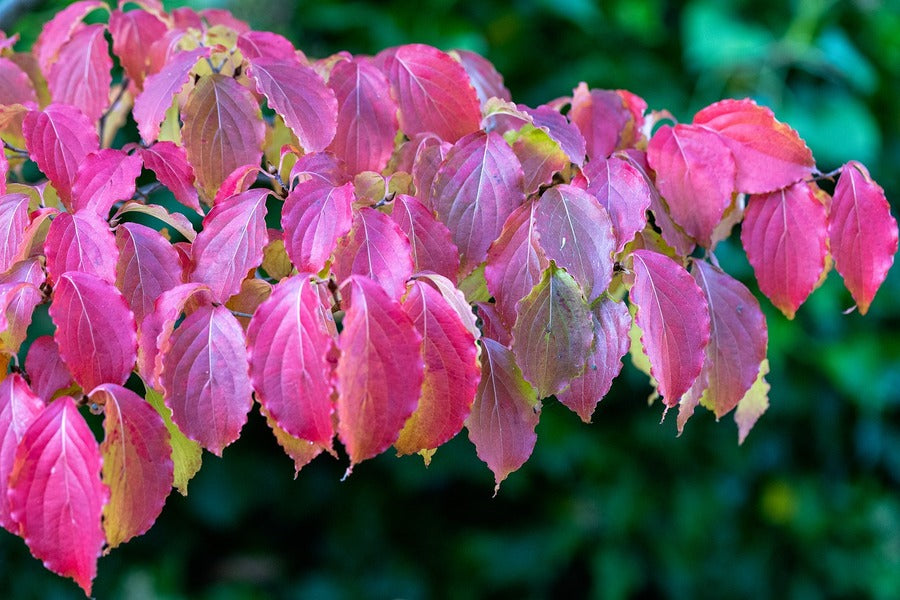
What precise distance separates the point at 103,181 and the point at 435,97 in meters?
0.28

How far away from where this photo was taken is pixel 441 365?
594 millimetres

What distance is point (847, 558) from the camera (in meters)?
2.24

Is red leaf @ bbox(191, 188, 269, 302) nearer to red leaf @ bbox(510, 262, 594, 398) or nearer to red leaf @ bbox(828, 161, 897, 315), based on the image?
red leaf @ bbox(510, 262, 594, 398)

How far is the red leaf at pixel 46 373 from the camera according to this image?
654mm

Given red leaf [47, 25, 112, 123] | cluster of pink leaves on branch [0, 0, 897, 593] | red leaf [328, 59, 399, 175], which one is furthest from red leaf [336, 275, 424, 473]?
red leaf [47, 25, 112, 123]

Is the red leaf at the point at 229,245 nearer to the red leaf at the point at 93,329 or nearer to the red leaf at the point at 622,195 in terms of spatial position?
the red leaf at the point at 93,329

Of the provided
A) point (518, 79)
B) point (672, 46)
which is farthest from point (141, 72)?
point (672, 46)

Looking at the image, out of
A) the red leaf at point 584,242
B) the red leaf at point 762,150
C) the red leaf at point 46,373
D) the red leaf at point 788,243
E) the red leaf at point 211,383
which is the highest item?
the red leaf at point 762,150

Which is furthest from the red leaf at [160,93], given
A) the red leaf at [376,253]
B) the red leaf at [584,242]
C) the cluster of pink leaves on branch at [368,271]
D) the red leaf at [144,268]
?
the red leaf at [584,242]

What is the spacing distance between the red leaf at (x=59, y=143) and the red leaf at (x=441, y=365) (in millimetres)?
310

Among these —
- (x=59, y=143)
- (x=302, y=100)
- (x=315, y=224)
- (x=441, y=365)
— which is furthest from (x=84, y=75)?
(x=441, y=365)

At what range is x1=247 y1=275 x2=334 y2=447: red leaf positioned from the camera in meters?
0.55

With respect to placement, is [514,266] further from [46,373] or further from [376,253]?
[46,373]

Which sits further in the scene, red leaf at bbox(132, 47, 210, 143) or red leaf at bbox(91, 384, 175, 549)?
red leaf at bbox(132, 47, 210, 143)
